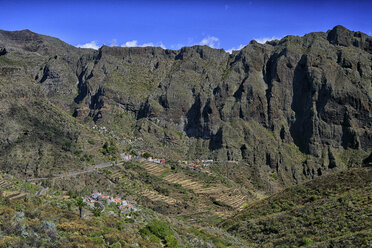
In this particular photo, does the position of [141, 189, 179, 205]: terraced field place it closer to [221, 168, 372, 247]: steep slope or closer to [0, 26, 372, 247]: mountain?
[0, 26, 372, 247]: mountain

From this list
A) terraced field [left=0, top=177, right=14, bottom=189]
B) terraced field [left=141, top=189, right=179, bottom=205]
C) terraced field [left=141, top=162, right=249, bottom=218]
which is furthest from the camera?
terraced field [left=141, top=162, right=249, bottom=218]

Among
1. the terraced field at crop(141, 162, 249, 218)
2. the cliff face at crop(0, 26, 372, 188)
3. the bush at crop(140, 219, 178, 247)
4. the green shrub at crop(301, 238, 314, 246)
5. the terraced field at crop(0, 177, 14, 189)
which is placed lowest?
the terraced field at crop(141, 162, 249, 218)

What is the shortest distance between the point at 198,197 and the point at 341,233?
56729mm

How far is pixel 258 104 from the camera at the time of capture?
551 feet

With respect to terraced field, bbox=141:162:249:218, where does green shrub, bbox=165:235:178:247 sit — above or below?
above

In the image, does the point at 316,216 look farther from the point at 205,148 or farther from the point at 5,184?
the point at 205,148

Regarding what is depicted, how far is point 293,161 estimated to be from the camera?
152 meters

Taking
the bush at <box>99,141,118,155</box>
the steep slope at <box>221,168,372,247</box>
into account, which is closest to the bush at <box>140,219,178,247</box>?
the steep slope at <box>221,168,372,247</box>

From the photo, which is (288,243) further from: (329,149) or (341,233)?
(329,149)

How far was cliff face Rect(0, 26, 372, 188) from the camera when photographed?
15262 cm

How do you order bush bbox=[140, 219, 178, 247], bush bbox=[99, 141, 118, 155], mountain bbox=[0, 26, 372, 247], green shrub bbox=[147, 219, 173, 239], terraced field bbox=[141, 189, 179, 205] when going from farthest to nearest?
bush bbox=[99, 141, 118, 155]
terraced field bbox=[141, 189, 179, 205]
mountain bbox=[0, 26, 372, 247]
green shrub bbox=[147, 219, 173, 239]
bush bbox=[140, 219, 178, 247]

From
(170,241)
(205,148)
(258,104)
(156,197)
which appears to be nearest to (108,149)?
(156,197)

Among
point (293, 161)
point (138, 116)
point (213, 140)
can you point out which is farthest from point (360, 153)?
point (138, 116)

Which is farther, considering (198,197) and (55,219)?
(198,197)
